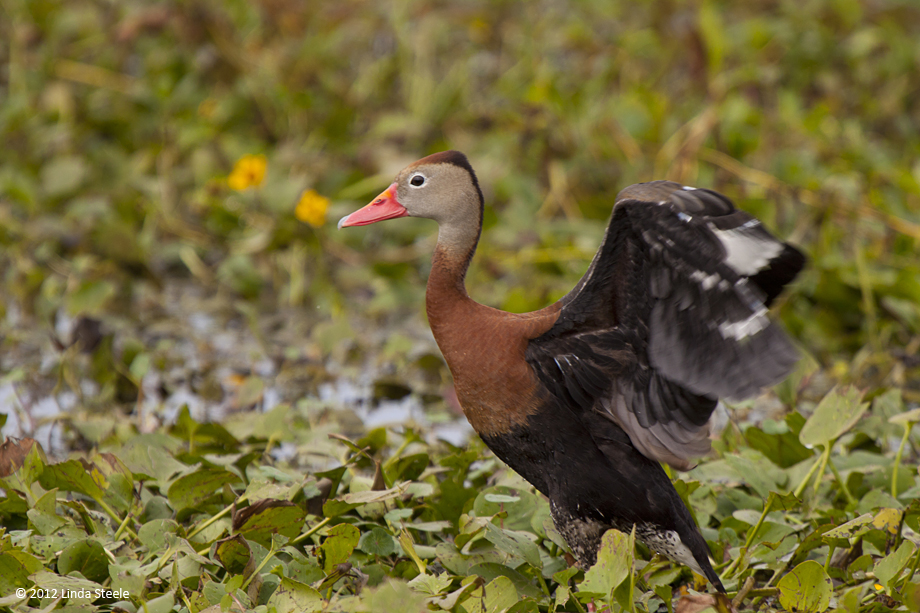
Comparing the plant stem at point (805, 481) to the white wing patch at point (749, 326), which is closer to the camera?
the white wing patch at point (749, 326)

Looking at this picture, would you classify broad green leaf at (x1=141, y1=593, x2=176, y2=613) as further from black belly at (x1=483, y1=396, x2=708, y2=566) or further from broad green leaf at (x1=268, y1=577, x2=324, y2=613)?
black belly at (x1=483, y1=396, x2=708, y2=566)

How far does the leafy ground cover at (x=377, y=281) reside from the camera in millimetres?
2891

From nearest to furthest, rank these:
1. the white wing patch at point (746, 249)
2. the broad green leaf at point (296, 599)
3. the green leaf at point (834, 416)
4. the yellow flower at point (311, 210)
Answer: the white wing patch at point (746, 249) < the broad green leaf at point (296, 599) < the green leaf at point (834, 416) < the yellow flower at point (311, 210)

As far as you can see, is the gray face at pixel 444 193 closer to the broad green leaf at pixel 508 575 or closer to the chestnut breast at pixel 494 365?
the chestnut breast at pixel 494 365

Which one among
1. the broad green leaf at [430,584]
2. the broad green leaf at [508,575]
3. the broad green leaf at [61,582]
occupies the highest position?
the broad green leaf at [61,582]

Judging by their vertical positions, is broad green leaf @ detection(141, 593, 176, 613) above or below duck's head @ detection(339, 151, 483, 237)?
below

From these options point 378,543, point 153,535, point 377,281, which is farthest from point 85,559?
point 377,281

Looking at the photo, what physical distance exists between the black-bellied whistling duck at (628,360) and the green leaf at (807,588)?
0.26 meters

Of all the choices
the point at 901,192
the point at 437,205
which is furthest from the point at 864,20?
the point at 437,205

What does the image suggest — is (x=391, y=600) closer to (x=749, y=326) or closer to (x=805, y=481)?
(x=749, y=326)

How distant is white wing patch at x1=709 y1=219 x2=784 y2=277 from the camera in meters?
2.46

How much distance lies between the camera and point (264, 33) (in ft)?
25.5

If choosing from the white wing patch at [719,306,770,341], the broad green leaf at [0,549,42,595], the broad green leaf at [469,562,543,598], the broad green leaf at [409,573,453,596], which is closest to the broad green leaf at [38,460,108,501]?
the broad green leaf at [0,549,42,595]

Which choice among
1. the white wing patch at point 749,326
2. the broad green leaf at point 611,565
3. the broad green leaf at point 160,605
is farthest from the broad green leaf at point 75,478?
the white wing patch at point 749,326
